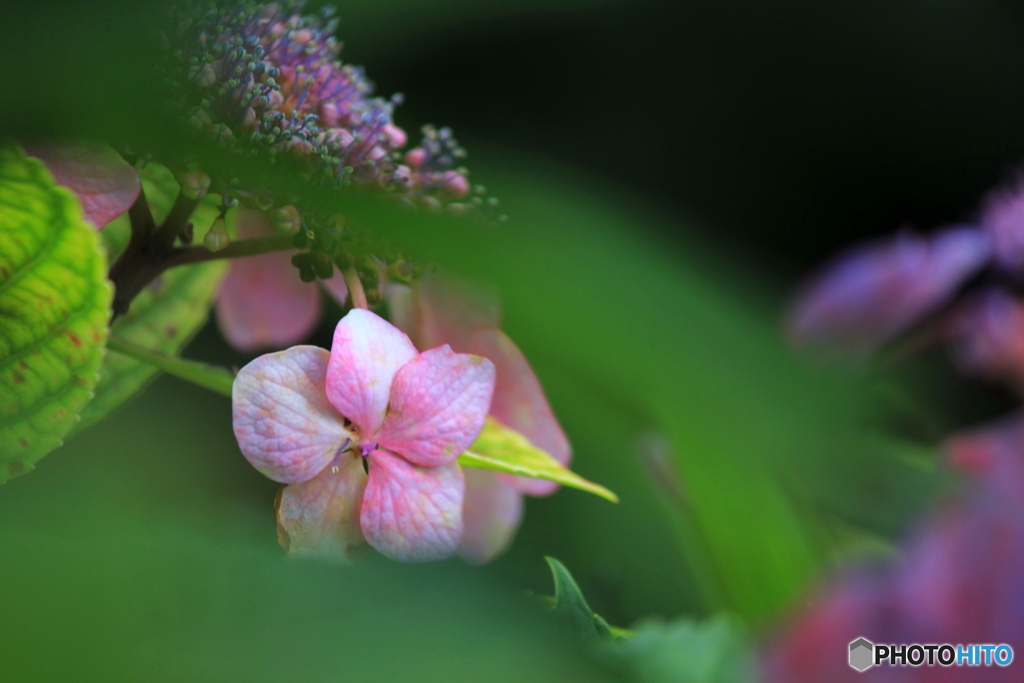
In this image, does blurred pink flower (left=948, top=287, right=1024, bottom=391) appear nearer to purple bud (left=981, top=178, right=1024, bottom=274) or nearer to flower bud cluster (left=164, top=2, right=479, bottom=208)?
purple bud (left=981, top=178, right=1024, bottom=274)

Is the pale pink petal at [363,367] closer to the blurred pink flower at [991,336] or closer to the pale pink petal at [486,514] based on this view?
the pale pink petal at [486,514]

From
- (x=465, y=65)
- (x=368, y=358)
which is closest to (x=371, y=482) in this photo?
(x=368, y=358)

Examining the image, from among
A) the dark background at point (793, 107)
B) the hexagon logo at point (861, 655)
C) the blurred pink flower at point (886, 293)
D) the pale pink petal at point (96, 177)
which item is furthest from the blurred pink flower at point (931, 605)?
the dark background at point (793, 107)

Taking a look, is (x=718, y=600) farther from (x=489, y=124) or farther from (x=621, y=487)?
(x=489, y=124)

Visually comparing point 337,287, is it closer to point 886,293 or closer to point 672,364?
point 672,364

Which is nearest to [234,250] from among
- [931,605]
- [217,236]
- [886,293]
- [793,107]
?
[217,236]

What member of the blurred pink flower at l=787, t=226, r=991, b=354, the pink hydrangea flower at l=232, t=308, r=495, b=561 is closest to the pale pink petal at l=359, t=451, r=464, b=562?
the pink hydrangea flower at l=232, t=308, r=495, b=561
